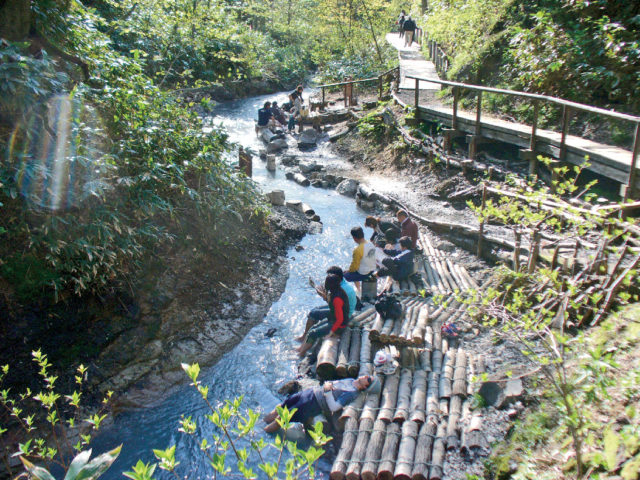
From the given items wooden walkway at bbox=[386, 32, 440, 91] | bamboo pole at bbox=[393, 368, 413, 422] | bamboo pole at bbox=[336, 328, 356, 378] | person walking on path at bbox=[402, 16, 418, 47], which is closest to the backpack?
bamboo pole at bbox=[336, 328, 356, 378]

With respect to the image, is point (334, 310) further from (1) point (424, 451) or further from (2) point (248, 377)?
(1) point (424, 451)

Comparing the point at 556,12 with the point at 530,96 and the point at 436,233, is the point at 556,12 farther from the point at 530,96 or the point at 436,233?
the point at 436,233

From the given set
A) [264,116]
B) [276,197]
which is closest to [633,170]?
[276,197]

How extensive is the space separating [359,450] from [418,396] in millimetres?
1066

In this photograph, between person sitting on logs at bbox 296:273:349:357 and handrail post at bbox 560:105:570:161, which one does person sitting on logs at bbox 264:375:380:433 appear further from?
handrail post at bbox 560:105:570:161

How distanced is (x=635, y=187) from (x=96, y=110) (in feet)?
27.7

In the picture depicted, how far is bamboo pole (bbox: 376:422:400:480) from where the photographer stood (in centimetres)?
486

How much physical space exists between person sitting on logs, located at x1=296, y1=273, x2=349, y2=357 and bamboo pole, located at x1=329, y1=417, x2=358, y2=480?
5.56 ft

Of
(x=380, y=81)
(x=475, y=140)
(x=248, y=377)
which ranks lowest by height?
(x=248, y=377)

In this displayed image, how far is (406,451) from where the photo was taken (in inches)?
198

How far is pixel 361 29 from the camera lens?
3030 cm

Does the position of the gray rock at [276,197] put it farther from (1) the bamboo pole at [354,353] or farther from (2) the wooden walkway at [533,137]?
(1) the bamboo pole at [354,353]

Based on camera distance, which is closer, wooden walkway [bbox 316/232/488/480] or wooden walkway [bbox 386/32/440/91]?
wooden walkway [bbox 316/232/488/480]

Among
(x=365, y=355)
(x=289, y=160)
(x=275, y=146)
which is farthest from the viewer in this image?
(x=275, y=146)
